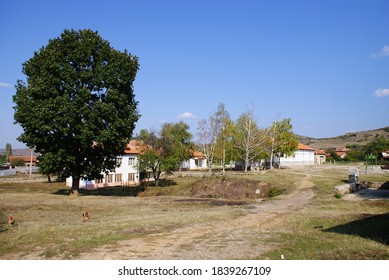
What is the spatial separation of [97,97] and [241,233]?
21953 mm

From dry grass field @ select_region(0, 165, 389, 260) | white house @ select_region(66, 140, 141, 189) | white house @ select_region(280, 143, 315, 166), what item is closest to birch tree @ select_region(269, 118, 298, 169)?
white house @ select_region(280, 143, 315, 166)

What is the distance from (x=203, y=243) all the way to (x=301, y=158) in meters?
90.2

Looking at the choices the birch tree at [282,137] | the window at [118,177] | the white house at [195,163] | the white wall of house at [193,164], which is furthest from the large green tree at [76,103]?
the white house at [195,163]

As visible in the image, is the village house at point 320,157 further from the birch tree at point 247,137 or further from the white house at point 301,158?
the birch tree at point 247,137

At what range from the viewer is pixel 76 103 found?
2853 centimetres

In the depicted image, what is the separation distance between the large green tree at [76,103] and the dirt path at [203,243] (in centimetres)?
1726

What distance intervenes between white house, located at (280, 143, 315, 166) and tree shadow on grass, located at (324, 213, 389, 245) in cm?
7557

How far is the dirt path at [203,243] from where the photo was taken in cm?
998

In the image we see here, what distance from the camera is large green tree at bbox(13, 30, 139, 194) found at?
2833cm

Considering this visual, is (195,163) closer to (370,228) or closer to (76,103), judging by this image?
(76,103)

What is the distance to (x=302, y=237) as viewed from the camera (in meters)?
12.3
